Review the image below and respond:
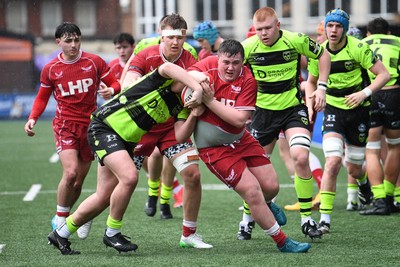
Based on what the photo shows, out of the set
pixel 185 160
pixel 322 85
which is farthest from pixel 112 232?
pixel 322 85

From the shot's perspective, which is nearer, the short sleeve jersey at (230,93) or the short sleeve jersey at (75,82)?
the short sleeve jersey at (230,93)

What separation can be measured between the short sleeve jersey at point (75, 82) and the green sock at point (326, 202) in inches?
92.4

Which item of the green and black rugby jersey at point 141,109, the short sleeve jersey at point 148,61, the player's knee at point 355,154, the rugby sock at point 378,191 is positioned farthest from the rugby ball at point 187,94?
the rugby sock at point 378,191

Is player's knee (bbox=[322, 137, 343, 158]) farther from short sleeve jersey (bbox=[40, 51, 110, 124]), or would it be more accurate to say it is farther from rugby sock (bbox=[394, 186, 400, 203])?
short sleeve jersey (bbox=[40, 51, 110, 124])

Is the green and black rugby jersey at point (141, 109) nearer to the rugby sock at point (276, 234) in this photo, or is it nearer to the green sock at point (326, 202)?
the rugby sock at point (276, 234)

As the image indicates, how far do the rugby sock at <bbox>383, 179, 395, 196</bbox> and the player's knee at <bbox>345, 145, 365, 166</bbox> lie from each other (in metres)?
0.85

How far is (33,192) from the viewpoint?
43.2ft

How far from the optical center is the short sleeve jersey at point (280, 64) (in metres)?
8.99

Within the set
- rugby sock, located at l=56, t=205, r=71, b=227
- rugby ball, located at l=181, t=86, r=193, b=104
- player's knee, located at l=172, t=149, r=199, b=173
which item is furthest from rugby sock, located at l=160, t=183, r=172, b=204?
rugby ball, located at l=181, t=86, r=193, b=104

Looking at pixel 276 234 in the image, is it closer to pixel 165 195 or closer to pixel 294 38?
pixel 294 38

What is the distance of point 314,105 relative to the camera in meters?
8.84

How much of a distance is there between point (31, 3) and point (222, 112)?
52473 mm

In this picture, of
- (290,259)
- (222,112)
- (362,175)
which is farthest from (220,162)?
(362,175)

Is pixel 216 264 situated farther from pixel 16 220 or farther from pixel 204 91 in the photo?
pixel 16 220
